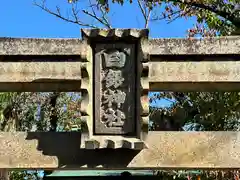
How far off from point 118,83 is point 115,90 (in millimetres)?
55

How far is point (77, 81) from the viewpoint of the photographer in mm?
3889

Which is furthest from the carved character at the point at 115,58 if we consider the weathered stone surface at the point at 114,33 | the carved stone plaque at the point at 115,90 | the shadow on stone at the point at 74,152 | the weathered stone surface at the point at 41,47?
the shadow on stone at the point at 74,152

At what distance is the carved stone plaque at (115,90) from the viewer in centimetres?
367

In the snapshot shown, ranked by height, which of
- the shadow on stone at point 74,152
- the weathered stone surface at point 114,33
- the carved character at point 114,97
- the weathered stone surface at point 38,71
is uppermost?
the weathered stone surface at point 114,33

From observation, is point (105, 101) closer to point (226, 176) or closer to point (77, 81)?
point (77, 81)

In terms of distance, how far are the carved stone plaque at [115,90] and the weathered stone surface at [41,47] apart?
25 centimetres

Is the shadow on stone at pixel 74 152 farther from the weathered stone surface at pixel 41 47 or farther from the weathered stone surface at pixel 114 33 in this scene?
the weathered stone surface at pixel 114 33

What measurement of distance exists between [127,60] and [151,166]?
A: 820 millimetres

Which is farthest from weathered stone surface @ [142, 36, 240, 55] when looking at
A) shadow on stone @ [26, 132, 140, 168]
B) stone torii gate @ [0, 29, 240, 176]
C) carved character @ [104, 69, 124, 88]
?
shadow on stone @ [26, 132, 140, 168]

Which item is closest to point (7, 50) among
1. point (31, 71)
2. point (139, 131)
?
point (31, 71)

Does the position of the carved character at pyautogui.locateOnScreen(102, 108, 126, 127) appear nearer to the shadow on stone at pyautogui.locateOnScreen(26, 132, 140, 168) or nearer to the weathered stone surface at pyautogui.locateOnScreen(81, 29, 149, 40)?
the shadow on stone at pyautogui.locateOnScreen(26, 132, 140, 168)

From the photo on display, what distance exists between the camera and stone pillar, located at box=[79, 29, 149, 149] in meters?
3.66

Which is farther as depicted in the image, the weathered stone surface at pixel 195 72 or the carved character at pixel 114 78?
the weathered stone surface at pixel 195 72

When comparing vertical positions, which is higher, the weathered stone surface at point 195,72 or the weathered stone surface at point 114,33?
the weathered stone surface at point 114,33
